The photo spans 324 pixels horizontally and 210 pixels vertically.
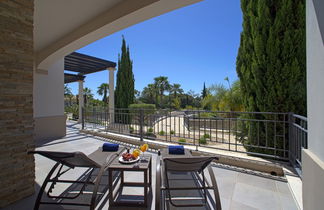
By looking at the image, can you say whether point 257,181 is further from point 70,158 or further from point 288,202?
point 70,158

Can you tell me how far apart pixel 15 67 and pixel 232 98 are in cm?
698

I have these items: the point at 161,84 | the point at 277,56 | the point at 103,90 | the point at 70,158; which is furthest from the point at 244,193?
the point at 103,90

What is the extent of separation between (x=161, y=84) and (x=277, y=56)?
24902mm

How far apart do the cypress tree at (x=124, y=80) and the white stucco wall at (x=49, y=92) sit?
21.7ft

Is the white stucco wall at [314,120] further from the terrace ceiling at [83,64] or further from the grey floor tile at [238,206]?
the terrace ceiling at [83,64]

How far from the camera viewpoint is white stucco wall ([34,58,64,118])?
18.0 ft

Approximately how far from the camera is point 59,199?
2.00 metres

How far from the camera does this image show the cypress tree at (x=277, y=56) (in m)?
2.77

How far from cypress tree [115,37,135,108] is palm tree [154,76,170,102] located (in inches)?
554

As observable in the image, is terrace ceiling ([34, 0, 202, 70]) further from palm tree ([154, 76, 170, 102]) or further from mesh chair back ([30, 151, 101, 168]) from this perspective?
palm tree ([154, 76, 170, 102])

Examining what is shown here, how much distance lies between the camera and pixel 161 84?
27531 millimetres

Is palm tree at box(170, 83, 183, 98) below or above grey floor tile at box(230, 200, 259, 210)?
above

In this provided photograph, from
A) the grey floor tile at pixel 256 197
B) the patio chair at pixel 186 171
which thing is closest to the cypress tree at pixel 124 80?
the patio chair at pixel 186 171

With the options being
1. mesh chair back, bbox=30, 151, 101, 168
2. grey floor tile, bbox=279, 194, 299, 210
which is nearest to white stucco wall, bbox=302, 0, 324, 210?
grey floor tile, bbox=279, 194, 299, 210
